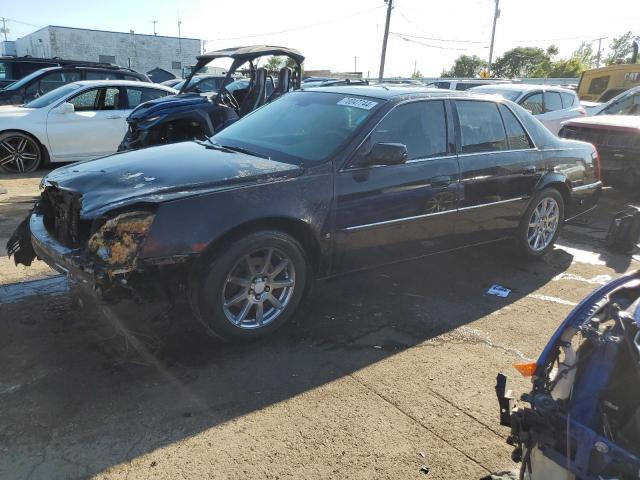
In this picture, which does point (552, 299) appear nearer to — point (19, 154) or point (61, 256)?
point (61, 256)

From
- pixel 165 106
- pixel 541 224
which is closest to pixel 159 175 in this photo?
pixel 541 224

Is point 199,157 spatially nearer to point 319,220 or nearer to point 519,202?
point 319,220

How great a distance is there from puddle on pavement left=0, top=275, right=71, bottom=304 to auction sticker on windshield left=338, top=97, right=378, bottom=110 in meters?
→ 2.64

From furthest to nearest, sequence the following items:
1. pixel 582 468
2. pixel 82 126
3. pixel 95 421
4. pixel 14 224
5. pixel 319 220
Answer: pixel 82 126
pixel 14 224
pixel 319 220
pixel 95 421
pixel 582 468

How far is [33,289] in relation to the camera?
435 centimetres

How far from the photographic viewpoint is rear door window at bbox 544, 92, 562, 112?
1062 centimetres

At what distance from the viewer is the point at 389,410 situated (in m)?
3.01

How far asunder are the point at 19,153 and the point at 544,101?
378 inches

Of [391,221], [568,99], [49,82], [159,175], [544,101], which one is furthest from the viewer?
[49,82]

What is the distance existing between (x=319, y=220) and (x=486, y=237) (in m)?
2.05

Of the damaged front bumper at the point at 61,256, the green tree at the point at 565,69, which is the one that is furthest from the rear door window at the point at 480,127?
the green tree at the point at 565,69

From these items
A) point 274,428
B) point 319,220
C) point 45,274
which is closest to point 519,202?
point 319,220

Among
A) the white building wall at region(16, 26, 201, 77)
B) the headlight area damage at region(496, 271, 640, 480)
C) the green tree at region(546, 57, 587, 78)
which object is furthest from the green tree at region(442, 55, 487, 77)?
the headlight area damage at region(496, 271, 640, 480)

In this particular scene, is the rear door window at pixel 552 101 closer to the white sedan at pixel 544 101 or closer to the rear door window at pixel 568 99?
the white sedan at pixel 544 101
